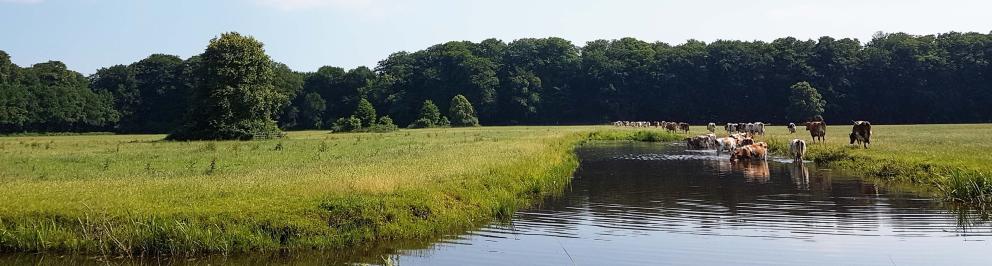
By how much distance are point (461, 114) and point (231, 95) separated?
54.0 meters

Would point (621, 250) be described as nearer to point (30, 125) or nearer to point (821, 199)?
point (821, 199)

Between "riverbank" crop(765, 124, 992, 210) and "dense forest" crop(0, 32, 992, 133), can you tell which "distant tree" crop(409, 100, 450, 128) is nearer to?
"dense forest" crop(0, 32, 992, 133)

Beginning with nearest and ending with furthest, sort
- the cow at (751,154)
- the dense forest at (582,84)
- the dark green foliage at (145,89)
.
Answer: the cow at (751,154) < the dense forest at (582,84) < the dark green foliage at (145,89)

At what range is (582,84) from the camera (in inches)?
5330

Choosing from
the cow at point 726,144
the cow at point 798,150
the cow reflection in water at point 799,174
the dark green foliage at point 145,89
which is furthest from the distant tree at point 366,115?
the cow reflection in water at point 799,174

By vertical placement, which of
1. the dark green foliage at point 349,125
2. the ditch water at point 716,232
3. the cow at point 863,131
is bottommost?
the ditch water at point 716,232

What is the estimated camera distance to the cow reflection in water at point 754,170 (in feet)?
90.8

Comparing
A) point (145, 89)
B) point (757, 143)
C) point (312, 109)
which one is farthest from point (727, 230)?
point (145, 89)

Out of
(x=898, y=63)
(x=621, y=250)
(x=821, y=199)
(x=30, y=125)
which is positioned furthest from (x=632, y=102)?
(x=621, y=250)

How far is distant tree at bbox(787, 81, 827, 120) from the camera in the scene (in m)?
104

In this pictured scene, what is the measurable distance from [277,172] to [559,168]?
1105 cm

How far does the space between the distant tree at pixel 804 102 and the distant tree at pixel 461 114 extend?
46.3m

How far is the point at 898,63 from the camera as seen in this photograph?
11281cm

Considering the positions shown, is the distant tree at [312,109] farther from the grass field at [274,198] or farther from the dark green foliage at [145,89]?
the grass field at [274,198]
